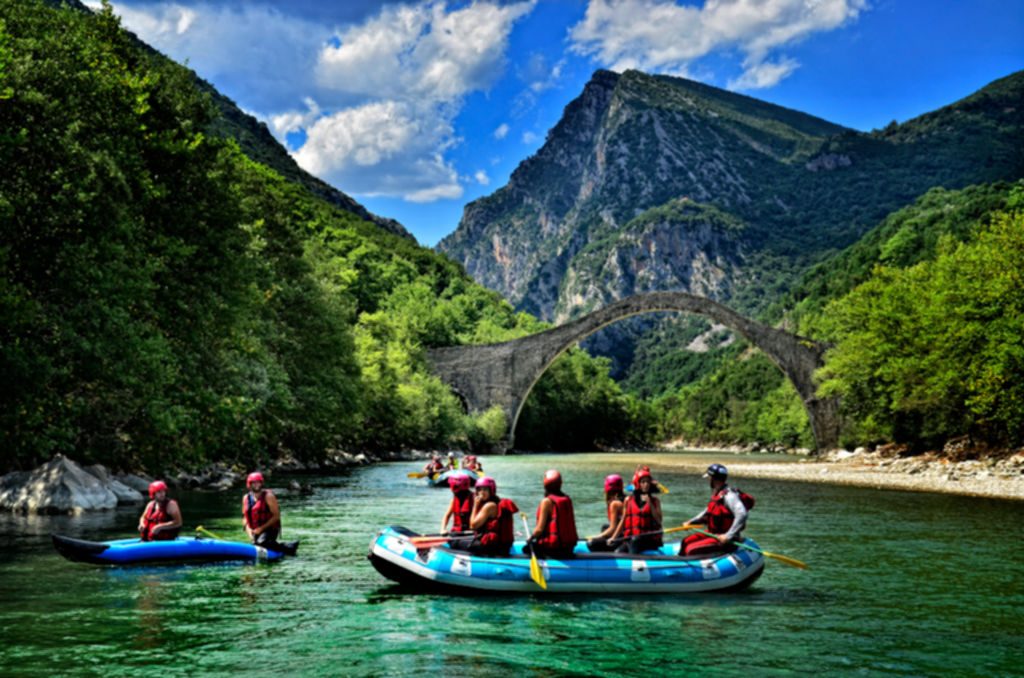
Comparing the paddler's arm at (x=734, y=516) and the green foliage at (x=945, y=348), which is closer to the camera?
the paddler's arm at (x=734, y=516)

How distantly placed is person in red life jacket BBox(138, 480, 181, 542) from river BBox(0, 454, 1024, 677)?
59 centimetres

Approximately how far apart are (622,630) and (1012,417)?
27190 millimetres

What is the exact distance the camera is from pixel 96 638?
8.83 m

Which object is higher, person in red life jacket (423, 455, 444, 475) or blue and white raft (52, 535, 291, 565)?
person in red life jacket (423, 455, 444, 475)

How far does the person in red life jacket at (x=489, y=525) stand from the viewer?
11.4m

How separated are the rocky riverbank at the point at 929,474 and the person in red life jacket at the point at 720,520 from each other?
16.5 m

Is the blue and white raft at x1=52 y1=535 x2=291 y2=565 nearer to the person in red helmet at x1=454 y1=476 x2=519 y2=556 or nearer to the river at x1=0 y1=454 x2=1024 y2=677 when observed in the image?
the river at x1=0 y1=454 x2=1024 y2=677

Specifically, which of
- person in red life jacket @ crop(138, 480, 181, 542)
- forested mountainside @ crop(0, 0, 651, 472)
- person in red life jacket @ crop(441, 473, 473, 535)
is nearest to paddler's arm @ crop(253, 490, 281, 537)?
person in red life jacket @ crop(138, 480, 181, 542)

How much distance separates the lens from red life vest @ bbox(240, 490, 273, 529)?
13.9m

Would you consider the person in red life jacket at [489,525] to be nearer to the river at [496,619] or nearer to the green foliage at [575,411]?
the river at [496,619]

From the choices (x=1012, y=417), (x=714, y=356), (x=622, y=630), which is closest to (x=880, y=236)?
(x=714, y=356)

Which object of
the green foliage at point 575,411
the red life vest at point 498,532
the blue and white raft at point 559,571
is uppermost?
the green foliage at point 575,411

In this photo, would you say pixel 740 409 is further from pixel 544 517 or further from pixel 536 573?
pixel 536 573

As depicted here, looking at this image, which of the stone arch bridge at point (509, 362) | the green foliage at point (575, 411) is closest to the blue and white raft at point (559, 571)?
the stone arch bridge at point (509, 362)
